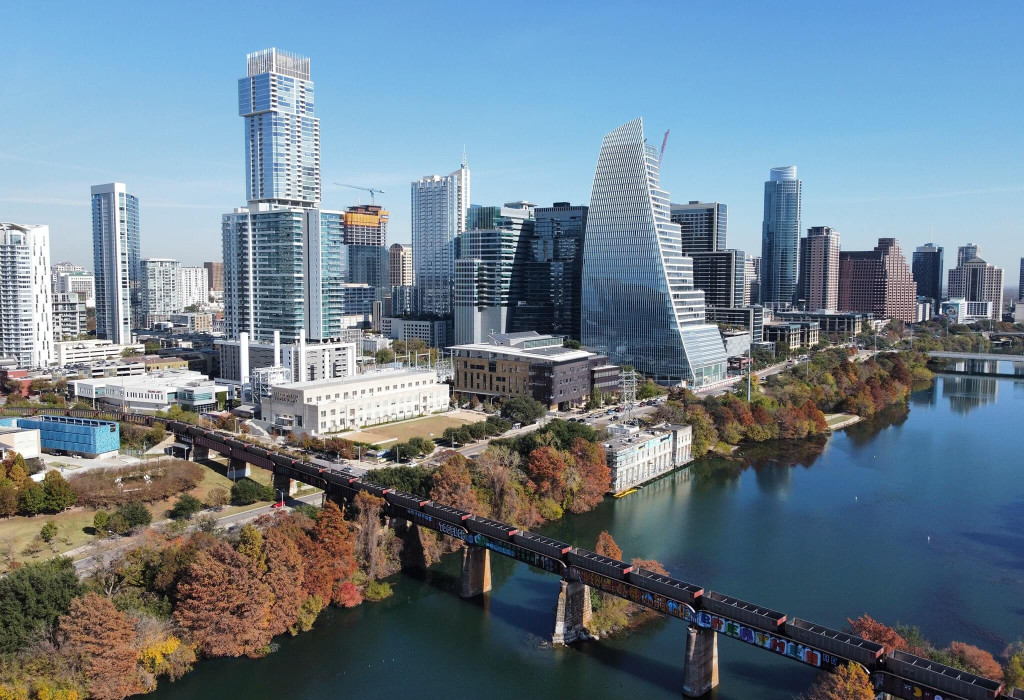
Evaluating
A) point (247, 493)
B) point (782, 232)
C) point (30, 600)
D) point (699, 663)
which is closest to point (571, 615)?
point (699, 663)

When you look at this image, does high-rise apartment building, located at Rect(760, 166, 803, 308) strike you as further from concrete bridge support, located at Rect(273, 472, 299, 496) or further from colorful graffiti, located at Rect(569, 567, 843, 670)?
colorful graffiti, located at Rect(569, 567, 843, 670)

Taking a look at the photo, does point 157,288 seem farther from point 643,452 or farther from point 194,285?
point 643,452

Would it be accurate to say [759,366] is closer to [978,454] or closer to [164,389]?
[978,454]

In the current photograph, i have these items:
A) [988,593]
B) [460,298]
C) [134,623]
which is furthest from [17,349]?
[988,593]

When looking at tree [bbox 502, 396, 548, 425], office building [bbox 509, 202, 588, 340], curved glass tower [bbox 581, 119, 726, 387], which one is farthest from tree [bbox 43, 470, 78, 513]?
office building [bbox 509, 202, 588, 340]

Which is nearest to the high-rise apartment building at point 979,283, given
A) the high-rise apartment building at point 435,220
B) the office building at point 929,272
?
the office building at point 929,272

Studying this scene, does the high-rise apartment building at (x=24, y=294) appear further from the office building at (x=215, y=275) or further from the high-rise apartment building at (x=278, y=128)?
the office building at (x=215, y=275)
